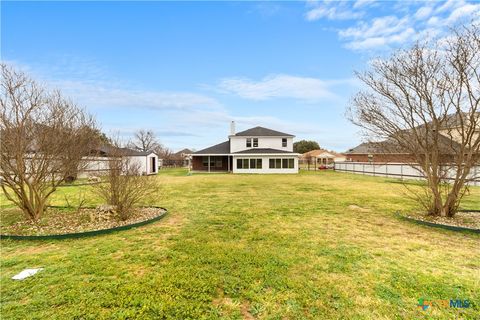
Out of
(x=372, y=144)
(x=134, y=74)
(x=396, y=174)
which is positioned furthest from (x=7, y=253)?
(x=396, y=174)

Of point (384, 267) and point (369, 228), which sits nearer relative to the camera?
point (384, 267)

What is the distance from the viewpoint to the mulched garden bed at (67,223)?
557 cm

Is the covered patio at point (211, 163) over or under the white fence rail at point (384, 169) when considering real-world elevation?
over

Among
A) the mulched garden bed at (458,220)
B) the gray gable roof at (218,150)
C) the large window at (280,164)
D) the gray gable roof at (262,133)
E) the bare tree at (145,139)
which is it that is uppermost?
the bare tree at (145,139)

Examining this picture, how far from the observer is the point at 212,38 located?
14.2 metres

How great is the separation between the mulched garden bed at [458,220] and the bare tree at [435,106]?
26cm

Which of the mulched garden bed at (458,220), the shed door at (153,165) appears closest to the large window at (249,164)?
the shed door at (153,165)

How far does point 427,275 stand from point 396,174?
2016 centimetres

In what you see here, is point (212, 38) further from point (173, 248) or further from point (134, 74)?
point (173, 248)

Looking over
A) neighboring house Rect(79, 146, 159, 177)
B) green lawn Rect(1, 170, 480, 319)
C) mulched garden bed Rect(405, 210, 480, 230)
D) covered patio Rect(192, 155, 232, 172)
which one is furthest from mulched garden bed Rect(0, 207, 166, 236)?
covered patio Rect(192, 155, 232, 172)

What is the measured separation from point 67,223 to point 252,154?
21528 mm

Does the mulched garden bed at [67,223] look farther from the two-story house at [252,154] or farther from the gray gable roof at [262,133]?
the gray gable roof at [262,133]

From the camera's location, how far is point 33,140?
5.73 metres

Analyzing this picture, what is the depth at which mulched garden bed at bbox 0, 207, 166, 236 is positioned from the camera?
5.57m
